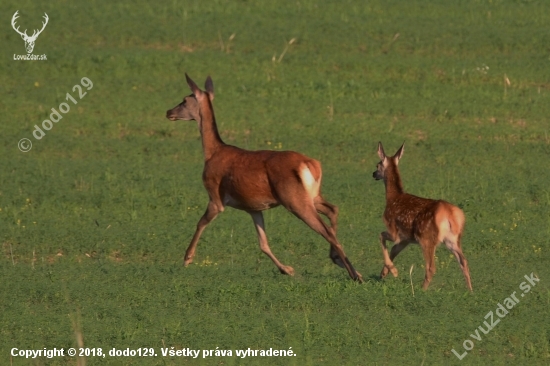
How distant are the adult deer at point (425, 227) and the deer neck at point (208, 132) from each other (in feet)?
7.35

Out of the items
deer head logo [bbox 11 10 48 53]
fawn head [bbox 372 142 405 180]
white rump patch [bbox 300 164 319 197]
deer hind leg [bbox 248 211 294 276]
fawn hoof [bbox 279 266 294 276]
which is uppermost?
deer head logo [bbox 11 10 48 53]

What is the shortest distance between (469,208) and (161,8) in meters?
12.5

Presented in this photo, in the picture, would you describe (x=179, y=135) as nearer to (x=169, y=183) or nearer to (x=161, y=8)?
(x=169, y=183)

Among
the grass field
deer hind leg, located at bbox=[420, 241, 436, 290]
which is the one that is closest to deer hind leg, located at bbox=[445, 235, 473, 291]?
deer hind leg, located at bbox=[420, 241, 436, 290]

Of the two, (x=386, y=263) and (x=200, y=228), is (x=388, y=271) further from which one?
(x=200, y=228)

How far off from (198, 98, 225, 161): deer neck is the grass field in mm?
1290

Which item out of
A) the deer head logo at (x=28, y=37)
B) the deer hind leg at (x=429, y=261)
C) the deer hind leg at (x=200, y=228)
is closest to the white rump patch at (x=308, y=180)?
the deer hind leg at (x=200, y=228)

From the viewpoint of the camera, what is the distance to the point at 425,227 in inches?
483

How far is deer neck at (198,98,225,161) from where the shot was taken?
559 inches

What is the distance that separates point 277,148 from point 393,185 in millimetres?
6585

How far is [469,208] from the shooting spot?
16688 millimetres

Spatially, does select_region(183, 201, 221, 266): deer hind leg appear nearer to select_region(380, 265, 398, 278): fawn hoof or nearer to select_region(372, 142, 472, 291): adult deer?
select_region(372, 142, 472, 291): adult deer

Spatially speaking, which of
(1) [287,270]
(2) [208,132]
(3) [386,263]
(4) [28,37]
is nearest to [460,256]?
(3) [386,263]

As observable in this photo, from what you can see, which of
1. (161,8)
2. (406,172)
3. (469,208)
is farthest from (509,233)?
(161,8)
